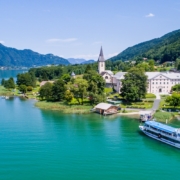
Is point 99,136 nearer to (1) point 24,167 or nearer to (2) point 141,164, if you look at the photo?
(2) point 141,164

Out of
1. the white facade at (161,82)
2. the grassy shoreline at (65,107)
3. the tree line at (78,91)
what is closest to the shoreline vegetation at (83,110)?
the grassy shoreline at (65,107)

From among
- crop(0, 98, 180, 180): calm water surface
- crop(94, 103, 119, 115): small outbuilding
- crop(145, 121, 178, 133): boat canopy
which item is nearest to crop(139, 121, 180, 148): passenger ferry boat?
crop(145, 121, 178, 133): boat canopy

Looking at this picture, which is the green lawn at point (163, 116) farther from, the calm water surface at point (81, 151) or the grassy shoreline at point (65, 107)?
the grassy shoreline at point (65, 107)

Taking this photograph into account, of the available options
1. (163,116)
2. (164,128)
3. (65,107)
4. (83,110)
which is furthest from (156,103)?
(164,128)

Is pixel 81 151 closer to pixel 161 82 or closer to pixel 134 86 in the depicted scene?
pixel 134 86

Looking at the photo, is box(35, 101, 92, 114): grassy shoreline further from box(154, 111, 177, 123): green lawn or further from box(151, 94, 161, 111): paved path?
box(154, 111, 177, 123): green lawn

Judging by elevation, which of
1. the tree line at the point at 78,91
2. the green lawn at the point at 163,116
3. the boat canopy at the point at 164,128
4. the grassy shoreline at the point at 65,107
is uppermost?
the tree line at the point at 78,91

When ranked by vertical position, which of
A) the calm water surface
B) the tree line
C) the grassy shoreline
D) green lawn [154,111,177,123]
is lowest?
the calm water surface
